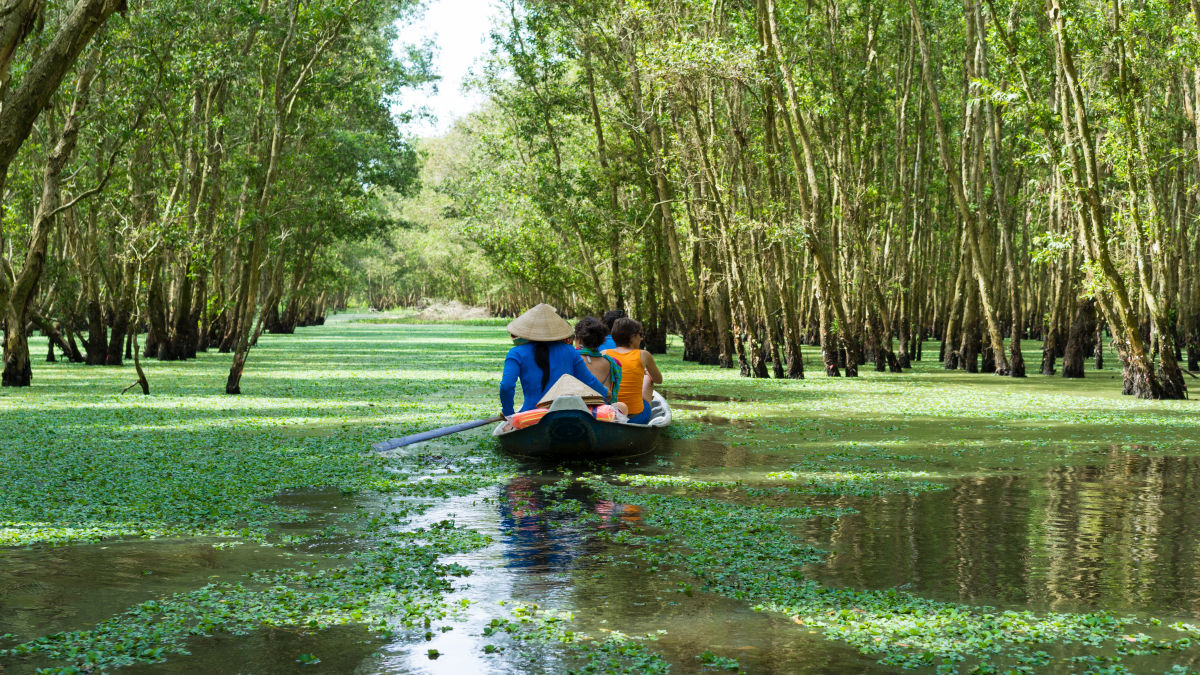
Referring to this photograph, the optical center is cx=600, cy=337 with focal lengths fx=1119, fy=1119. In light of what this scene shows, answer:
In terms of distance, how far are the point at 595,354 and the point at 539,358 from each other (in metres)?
1.11

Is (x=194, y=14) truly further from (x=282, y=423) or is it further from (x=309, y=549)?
(x=309, y=549)

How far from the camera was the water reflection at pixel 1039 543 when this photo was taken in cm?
570

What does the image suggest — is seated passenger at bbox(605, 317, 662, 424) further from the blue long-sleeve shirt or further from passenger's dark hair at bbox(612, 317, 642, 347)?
the blue long-sleeve shirt

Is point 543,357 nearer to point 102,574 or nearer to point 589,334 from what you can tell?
point 589,334

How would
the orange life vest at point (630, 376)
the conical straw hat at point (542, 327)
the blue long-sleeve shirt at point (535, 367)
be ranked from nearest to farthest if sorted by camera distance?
the conical straw hat at point (542, 327) < the blue long-sleeve shirt at point (535, 367) < the orange life vest at point (630, 376)

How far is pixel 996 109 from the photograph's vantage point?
2308 centimetres

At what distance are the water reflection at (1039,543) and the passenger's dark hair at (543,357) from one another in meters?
3.65

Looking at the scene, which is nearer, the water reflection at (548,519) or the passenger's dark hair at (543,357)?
the water reflection at (548,519)

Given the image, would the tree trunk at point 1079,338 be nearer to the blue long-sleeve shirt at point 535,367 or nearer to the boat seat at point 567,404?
the blue long-sleeve shirt at point 535,367

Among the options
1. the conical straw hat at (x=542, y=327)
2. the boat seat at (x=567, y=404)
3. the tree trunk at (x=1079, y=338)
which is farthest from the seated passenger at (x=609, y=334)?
the tree trunk at (x=1079, y=338)

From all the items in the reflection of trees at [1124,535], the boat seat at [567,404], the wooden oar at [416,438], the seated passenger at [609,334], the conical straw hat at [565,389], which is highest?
the seated passenger at [609,334]

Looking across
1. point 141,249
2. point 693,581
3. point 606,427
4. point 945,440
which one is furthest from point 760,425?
point 141,249

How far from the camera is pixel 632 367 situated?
39.2 feet

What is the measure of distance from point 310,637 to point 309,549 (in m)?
1.85
